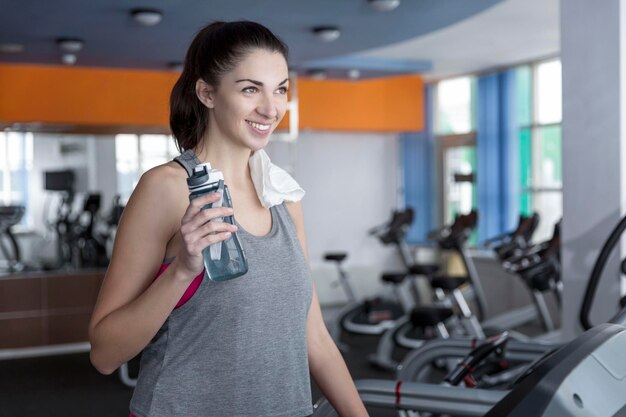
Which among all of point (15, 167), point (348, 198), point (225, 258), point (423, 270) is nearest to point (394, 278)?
point (423, 270)

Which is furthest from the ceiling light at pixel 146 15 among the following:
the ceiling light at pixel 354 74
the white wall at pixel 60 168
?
the ceiling light at pixel 354 74

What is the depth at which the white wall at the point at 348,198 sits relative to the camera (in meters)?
8.85

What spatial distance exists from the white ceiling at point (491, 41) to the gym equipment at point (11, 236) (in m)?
3.42

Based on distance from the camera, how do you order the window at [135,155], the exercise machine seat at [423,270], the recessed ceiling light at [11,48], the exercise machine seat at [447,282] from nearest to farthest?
the exercise machine seat at [447,282] → the recessed ceiling light at [11,48] → the exercise machine seat at [423,270] → the window at [135,155]

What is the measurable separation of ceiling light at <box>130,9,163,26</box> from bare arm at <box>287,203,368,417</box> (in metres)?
3.74

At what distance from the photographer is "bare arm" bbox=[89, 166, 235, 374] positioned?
3.63ft

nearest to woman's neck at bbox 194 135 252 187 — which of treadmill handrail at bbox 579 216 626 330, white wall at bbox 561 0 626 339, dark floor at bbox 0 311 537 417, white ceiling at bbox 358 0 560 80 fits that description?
treadmill handrail at bbox 579 216 626 330

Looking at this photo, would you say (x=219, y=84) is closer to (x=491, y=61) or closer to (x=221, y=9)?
(x=221, y=9)

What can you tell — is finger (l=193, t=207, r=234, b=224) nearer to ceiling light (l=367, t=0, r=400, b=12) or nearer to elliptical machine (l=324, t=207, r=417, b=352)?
ceiling light (l=367, t=0, r=400, b=12)

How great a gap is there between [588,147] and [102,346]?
256cm

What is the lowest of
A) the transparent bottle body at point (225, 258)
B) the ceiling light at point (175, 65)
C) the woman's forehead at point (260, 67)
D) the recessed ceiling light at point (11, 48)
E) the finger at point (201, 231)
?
the transparent bottle body at point (225, 258)

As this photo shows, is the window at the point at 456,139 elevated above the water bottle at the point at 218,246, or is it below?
above

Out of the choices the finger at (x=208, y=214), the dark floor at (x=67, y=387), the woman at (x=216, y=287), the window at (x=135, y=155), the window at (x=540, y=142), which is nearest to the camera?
the finger at (x=208, y=214)

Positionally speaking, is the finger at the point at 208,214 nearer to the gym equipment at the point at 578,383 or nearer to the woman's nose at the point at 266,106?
the woman's nose at the point at 266,106
